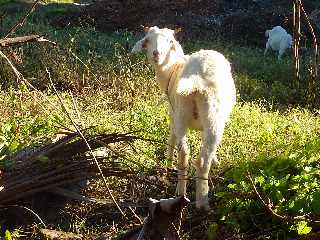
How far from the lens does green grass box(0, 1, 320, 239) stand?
433cm

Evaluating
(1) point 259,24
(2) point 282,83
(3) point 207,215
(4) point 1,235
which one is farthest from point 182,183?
(1) point 259,24

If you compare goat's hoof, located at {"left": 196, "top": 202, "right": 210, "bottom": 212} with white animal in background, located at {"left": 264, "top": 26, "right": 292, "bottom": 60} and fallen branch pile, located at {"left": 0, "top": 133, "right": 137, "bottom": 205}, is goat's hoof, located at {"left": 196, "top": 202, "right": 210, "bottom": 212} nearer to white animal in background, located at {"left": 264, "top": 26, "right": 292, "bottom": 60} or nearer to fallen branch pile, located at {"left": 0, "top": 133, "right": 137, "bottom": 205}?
fallen branch pile, located at {"left": 0, "top": 133, "right": 137, "bottom": 205}

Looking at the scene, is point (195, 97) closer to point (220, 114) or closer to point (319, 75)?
point (220, 114)

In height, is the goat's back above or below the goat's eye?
below

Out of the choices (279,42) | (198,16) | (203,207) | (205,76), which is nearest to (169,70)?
(205,76)

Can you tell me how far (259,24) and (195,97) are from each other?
13794 mm

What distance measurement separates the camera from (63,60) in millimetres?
9969

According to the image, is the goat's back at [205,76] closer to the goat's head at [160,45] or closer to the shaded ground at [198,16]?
the goat's head at [160,45]

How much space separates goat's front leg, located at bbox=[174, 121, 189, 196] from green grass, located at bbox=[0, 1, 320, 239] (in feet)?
0.98

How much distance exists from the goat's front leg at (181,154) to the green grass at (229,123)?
11.7 inches

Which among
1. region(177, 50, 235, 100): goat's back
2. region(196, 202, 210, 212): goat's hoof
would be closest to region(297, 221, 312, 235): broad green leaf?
region(196, 202, 210, 212): goat's hoof

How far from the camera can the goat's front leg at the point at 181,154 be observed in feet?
16.5

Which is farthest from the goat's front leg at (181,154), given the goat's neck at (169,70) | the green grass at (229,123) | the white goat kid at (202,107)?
the goat's neck at (169,70)

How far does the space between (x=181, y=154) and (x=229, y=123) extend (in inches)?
90.5
